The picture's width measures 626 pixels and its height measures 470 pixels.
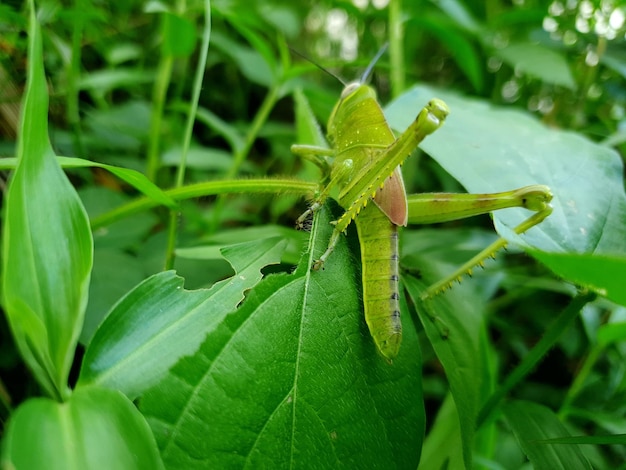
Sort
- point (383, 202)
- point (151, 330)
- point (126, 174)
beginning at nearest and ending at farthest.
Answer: point (151, 330) < point (126, 174) < point (383, 202)

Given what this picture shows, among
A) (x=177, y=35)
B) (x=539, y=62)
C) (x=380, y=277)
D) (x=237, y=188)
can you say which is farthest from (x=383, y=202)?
(x=539, y=62)

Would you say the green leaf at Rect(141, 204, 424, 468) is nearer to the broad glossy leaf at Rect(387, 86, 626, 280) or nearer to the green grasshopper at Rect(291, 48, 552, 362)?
the green grasshopper at Rect(291, 48, 552, 362)

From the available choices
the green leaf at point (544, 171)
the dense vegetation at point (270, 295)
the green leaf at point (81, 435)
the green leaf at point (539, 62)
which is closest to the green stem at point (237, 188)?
the dense vegetation at point (270, 295)

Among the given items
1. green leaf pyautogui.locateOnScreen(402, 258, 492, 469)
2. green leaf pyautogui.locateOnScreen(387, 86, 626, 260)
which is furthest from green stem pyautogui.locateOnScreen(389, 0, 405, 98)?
green leaf pyautogui.locateOnScreen(402, 258, 492, 469)

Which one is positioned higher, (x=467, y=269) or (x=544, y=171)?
(x=544, y=171)

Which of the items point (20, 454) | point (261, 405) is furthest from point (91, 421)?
point (261, 405)

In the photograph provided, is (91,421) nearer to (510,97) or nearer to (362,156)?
(362,156)

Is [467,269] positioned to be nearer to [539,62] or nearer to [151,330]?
[151,330]

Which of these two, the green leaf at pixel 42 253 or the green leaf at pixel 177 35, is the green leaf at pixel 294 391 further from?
the green leaf at pixel 177 35

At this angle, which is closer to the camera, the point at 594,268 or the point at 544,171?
the point at 594,268
